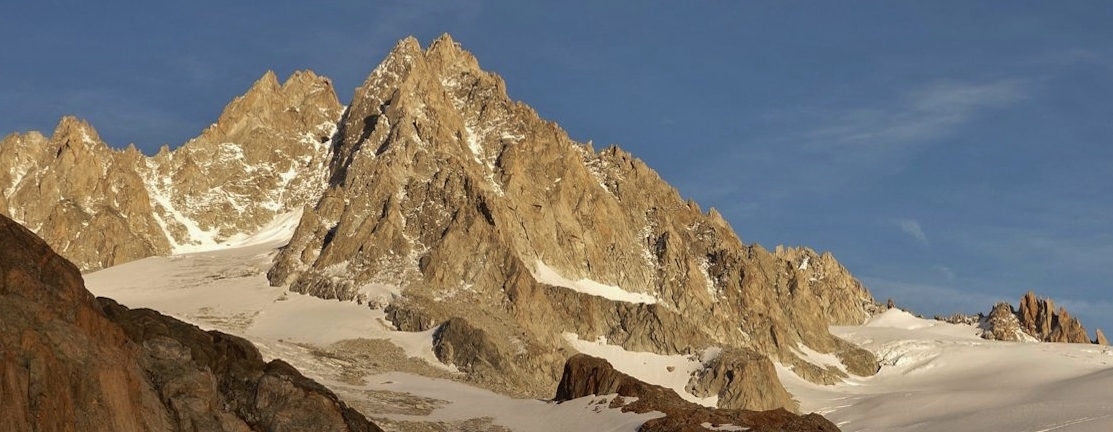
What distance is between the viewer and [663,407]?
4264 inches

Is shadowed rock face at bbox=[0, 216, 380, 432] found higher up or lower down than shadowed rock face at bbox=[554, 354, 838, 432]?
lower down

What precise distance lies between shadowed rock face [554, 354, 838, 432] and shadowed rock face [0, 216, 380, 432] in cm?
2814

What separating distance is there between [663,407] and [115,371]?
53559 millimetres

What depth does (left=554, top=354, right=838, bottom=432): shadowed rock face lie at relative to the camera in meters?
97.9

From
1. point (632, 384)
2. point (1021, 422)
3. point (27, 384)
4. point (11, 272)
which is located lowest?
point (27, 384)

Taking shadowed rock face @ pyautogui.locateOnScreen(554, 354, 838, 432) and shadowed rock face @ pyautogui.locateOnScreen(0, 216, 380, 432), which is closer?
shadowed rock face @ pyautogui.locateOnScreen(0, 216, 380, 432)

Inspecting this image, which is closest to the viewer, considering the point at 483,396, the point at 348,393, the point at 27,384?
the point at 27,384

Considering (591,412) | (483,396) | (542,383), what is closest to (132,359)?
(591,412)

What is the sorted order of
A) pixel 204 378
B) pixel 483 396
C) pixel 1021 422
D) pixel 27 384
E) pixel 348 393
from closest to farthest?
pixel 27 384, pixel 204 378, pixel 348 393, pixel 483 396, pixel 1021 422

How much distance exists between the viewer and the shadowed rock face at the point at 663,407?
97.9m

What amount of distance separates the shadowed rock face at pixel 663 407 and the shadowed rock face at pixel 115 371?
92.3 ft

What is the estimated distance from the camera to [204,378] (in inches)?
2729

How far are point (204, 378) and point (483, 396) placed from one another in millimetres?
93333

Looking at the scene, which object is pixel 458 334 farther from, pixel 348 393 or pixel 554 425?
pixel 554 425
